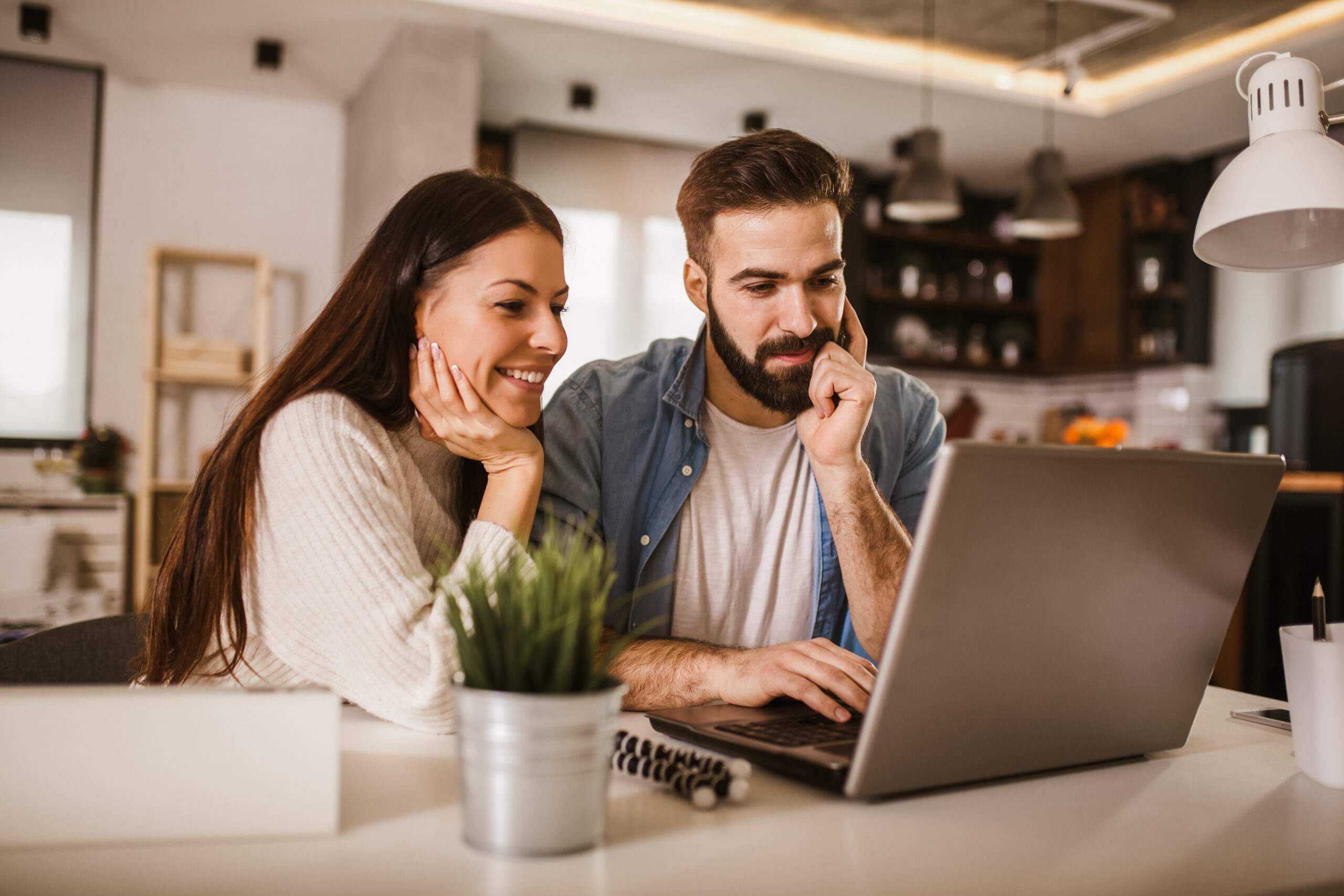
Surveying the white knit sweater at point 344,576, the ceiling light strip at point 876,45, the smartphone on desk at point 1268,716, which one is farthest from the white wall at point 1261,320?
the white knit sweater at point 344,576

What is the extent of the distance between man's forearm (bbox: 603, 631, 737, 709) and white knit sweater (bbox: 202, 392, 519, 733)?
0.25 meters

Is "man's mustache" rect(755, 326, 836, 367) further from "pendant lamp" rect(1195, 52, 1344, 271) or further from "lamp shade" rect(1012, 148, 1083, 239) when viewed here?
"lamp shade" rect(1012, 148, 1083, 239)

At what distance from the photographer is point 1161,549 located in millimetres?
800

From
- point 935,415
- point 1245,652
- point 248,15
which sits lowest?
point 1245,652

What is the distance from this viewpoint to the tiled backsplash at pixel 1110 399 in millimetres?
5492

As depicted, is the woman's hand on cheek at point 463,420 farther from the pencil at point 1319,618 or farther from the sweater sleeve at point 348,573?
the pencil at point 1319,618

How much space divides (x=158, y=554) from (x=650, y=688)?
415 centimetres

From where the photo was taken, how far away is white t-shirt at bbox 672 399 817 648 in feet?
5.02

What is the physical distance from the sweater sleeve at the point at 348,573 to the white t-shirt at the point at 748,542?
0.53 m

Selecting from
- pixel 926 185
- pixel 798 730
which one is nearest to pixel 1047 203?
pixel 926 185

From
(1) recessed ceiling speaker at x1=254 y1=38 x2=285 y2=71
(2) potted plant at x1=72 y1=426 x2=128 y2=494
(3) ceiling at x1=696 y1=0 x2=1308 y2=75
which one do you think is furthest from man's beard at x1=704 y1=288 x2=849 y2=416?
(2) potted plant at x1=72 y1=426 x2=128 y2=494

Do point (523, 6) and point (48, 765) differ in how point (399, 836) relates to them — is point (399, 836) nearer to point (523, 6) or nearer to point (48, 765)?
point (48, 765)

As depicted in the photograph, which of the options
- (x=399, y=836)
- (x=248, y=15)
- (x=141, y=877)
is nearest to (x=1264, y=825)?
(x=399, y=836)

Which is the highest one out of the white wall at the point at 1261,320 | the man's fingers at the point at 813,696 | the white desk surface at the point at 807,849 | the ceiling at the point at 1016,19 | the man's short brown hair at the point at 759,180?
the ceiling at the point at 1016,19
